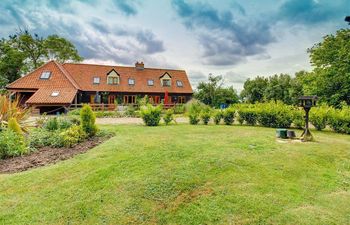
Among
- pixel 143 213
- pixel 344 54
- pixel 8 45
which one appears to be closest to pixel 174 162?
pixel 143 213

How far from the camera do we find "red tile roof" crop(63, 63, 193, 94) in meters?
30.8

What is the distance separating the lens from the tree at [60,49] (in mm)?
37444

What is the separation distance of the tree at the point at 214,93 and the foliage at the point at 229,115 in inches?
849

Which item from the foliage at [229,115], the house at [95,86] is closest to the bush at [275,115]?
the foliage at [229,115]

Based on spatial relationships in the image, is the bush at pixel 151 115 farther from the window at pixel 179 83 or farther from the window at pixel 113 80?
the window at pixel 179 83

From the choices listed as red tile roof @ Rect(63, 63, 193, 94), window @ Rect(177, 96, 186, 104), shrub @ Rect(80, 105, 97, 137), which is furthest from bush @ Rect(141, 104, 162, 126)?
window @ Rect(177, 96, 186, 104)

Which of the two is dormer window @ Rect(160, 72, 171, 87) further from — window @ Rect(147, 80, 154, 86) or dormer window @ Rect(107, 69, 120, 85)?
dormer window @ Rect(107, 69, 120, 85)

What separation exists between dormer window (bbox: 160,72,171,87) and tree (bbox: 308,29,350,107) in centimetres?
1930

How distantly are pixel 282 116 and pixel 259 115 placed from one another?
1.24 meters

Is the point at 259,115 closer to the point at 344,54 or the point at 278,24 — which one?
the point at 278,24

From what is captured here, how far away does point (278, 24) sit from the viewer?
12281 mm

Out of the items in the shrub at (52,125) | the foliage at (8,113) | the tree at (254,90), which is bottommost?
the shrub at (52,125)

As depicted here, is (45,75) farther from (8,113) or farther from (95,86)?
(8,113)

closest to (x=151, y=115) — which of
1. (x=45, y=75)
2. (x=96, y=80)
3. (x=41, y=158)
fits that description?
(x=41, y=158)
